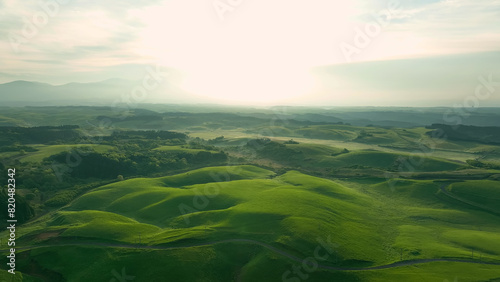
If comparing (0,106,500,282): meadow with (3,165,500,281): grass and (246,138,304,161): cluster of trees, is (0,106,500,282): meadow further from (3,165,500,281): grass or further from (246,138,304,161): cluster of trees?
(246,138,304,161): cluster of trees

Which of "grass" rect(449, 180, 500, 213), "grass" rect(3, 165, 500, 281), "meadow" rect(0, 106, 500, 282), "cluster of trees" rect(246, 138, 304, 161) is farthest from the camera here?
"cluster of trees" rect(246, 138, 304, 161)

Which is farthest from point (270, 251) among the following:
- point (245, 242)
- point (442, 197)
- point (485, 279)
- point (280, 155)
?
point (280, 155)

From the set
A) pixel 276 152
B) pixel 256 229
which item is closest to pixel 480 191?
pixel 256 229

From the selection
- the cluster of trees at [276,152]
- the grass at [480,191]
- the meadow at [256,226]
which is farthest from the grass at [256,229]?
the cluster of trees at [276,152]

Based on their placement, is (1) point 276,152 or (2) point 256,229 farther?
(1) point 276,152

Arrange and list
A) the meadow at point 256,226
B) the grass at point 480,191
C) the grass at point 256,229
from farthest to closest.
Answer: the grass at point 480,191 → the grass at point 256,229 → the meadow at point 256,226

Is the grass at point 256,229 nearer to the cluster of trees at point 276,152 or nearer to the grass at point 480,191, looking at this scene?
the grass at point 480,191

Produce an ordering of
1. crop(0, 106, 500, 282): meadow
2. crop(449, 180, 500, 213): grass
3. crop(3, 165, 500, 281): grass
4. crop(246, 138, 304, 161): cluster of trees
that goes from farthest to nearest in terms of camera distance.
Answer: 1. crop(246, 138, 304, 161): cluster of trees
2. crop(449, 180, 500, 213): grass
3. crop(3, 165, 500, 281): grass
4. crop(0, 106, 500, 282): meadow

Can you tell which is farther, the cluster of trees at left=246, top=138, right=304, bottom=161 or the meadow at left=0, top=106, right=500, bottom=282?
the cluster of trees at left=246, top=138, right=304, bottom=161

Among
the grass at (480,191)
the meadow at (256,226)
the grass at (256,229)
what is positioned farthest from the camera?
the grass at (480,191)

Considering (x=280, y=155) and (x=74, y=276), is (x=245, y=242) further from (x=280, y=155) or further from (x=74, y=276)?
(x=280, y=155)

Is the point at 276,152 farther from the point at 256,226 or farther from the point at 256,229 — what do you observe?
the point at 256,229

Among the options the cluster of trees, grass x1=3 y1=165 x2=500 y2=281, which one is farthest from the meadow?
the cluster of trees
